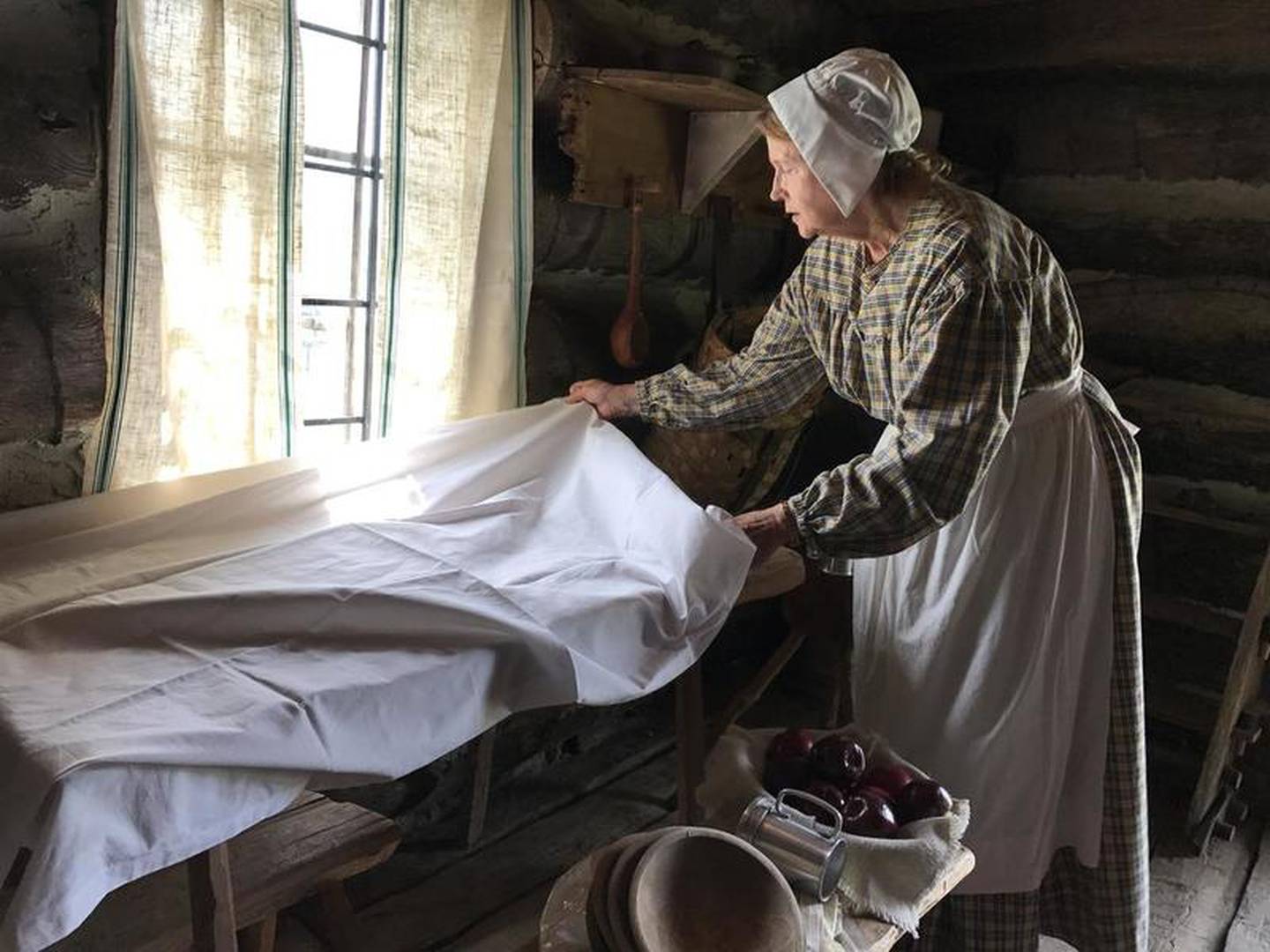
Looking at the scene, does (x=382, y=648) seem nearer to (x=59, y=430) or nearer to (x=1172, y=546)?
(x=59, y=430)

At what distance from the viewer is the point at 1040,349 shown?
162 centimetres

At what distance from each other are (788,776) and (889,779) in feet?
0.45

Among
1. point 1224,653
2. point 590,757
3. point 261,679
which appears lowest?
point 590,757

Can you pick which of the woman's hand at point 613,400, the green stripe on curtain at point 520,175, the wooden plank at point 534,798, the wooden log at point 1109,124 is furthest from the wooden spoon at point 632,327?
the wooden log at point 1109,124

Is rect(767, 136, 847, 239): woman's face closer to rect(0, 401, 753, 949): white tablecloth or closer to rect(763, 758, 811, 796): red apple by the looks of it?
rect(0, 401, 753, 949): white tablecloth

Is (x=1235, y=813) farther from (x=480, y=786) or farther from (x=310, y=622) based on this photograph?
(x=310, y=622)

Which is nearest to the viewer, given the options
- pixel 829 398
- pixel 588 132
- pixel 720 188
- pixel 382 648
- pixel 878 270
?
pixel 382 648

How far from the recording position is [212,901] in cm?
121

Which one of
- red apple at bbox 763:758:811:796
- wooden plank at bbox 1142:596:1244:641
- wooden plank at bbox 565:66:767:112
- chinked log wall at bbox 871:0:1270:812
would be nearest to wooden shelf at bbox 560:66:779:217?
wooden plank at bbox 565:66:767:112

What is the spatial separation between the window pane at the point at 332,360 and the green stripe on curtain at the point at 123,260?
360 mm

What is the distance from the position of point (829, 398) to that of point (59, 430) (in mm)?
2064

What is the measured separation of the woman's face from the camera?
1562 mm

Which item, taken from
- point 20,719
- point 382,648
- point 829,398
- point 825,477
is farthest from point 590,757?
point 20,719

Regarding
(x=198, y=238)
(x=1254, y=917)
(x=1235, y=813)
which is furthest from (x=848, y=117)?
(x=1235, y=813)
